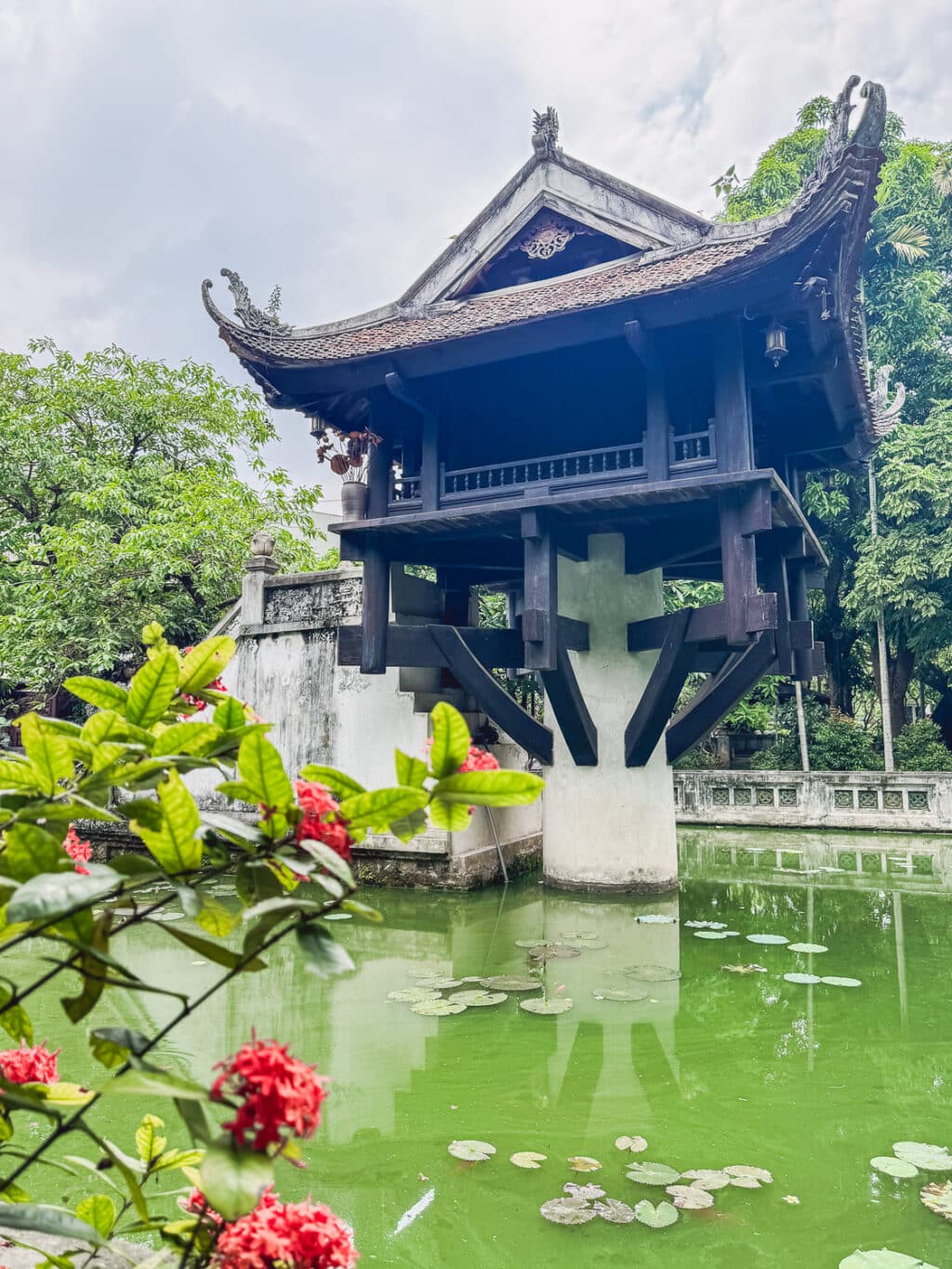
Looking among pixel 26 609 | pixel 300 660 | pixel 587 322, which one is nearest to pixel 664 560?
pixel 587 322

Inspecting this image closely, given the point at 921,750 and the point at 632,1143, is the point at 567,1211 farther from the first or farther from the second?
the point at 921,750

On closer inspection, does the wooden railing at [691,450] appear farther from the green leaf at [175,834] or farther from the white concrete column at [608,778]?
the green leaf at [175,834]

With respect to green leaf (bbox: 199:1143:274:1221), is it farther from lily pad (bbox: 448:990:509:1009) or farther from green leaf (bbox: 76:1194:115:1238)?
lily pad (bbox: 448:990:509:1009)

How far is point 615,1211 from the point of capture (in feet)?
6.82

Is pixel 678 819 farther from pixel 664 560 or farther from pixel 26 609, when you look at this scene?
pixel 26 609

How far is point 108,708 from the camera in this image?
1098mm

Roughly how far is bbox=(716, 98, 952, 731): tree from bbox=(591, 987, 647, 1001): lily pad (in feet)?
33.6

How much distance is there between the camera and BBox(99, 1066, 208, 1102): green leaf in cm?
73

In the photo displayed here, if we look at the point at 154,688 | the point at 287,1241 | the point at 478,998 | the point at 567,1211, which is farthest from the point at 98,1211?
the point at 478,998

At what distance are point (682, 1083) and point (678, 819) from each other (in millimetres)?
8860

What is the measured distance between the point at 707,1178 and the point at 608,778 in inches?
168

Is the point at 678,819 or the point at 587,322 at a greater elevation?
the point at 587,322

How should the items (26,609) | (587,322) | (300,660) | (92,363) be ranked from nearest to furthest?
(587,322) < (300,660) < (26,609) < (92,363)

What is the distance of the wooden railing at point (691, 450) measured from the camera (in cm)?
549
